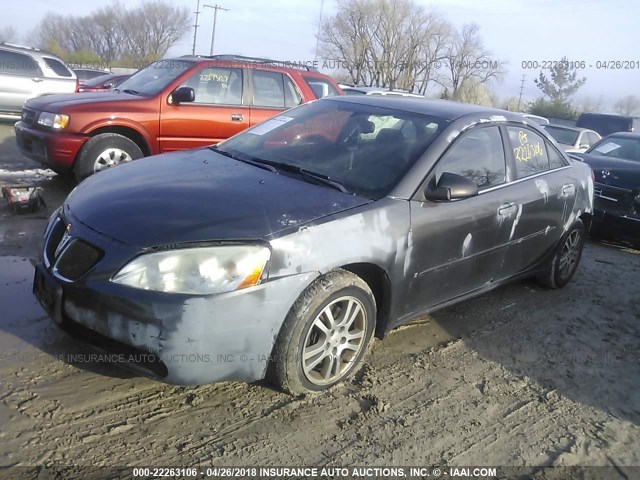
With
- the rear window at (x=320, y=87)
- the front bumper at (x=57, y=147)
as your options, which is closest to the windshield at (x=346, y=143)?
the front bumper at (x=57, y=147)

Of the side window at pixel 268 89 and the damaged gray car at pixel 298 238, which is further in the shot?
the side window at pixel 268 89

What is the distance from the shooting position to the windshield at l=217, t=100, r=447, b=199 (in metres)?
3.49

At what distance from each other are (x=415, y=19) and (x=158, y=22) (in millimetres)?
38840

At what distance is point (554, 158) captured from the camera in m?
4.81

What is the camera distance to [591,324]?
4.51 meters

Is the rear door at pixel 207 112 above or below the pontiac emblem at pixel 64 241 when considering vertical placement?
above

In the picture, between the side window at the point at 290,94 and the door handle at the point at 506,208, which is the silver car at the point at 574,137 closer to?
the side window at the point at 290,94

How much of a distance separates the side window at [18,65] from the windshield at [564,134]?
11.4 m

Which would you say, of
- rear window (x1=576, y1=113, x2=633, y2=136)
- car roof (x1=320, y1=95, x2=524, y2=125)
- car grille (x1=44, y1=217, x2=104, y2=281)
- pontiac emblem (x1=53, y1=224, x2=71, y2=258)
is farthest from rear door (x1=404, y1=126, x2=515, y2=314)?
rear window (x1=576, y1=113, x2=633, y2=136)

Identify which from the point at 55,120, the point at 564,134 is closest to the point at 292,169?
the point at 55,120

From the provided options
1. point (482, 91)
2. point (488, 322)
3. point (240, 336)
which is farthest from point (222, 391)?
point (482, 91)

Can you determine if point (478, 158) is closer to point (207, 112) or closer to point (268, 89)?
point (207, 112)

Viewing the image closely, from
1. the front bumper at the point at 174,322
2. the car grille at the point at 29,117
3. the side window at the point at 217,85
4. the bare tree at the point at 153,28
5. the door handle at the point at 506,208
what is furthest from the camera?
the bare tree at the point at 153,28

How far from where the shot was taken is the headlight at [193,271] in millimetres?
2572
